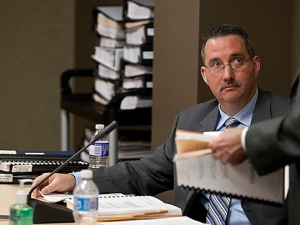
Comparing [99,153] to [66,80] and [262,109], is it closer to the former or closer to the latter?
[262,109]

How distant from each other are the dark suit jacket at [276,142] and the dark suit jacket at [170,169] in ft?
3.07

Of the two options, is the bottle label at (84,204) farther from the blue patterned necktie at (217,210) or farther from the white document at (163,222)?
the blue patterned necktie at (217,210)

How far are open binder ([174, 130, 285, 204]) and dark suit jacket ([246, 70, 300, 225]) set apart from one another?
0.45 ft

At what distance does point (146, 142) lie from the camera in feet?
16.0

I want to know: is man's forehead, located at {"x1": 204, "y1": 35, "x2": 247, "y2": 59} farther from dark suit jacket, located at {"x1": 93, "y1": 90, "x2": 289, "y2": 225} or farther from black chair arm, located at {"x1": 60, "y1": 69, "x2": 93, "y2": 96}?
black chair arm, located at {"x1": 60, "y1": 69, "x2": 93, "y2": 96}

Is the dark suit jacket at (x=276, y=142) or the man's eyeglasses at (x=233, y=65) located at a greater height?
the man's eyeglasses at (x=233, y=65)

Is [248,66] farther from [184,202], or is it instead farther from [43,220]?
[43,220]

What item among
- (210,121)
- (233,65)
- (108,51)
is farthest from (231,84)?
(108,51)

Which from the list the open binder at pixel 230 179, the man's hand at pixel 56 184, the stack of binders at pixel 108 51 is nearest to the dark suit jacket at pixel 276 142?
the open binder at pixel 230 179

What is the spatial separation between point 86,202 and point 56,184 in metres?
0.70

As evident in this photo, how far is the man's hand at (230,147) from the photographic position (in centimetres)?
205

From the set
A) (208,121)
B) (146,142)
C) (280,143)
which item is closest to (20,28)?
(146,142)

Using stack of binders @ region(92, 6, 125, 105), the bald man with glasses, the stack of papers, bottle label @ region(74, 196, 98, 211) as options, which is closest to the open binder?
bottle label @ region(74, 196, 98, 211)

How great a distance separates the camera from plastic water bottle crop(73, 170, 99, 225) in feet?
7.53
